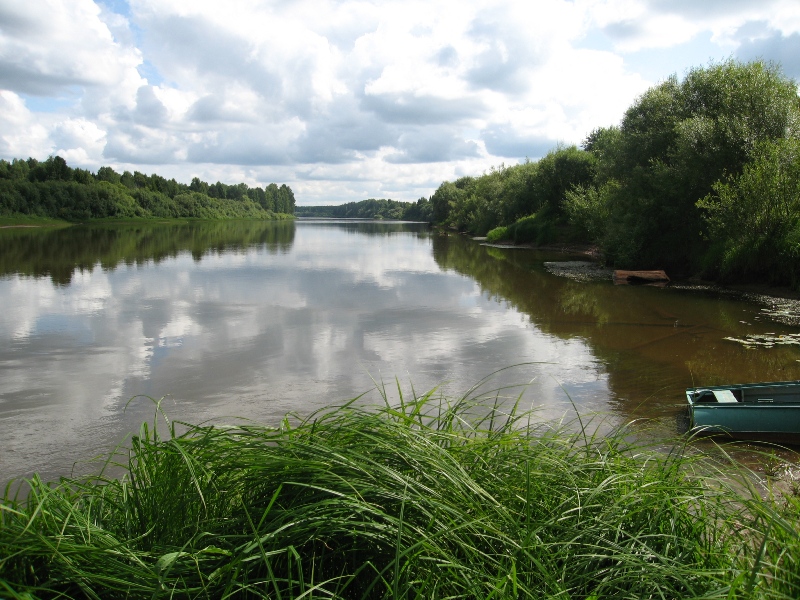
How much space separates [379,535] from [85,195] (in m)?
105

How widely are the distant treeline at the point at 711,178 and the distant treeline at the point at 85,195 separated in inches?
3170

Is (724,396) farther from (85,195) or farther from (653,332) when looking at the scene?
(85,195)

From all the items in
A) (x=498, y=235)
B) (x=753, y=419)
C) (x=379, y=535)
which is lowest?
(x=753, y=419)

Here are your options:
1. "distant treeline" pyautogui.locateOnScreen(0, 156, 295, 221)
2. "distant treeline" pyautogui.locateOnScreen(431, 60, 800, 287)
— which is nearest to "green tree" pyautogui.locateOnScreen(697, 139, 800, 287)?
"distant treeline" pyautogui.locateOnScreen(431, 60, 800, 287)

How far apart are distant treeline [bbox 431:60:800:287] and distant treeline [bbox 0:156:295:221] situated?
3170 inches

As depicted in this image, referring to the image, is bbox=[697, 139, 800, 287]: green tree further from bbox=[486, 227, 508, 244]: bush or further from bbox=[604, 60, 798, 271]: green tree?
bbox=[486, 227, 508, 244]: bush

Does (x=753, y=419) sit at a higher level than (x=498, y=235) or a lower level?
lower

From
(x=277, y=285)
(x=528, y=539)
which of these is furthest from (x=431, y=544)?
(x=277, y=285)

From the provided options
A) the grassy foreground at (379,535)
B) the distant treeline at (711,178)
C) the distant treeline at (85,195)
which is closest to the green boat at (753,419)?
the grassy foreground at (379,535)

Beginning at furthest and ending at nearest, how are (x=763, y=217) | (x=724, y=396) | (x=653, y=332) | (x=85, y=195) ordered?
(x=85, y=195), (x=763, y=217), (x=653, y=332), (x=724, y=396)

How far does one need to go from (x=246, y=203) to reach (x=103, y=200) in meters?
76.6

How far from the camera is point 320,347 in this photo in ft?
46.0

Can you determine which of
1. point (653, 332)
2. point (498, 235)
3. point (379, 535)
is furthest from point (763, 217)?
point (498, 235)

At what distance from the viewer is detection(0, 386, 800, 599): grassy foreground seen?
2676 millimetres
